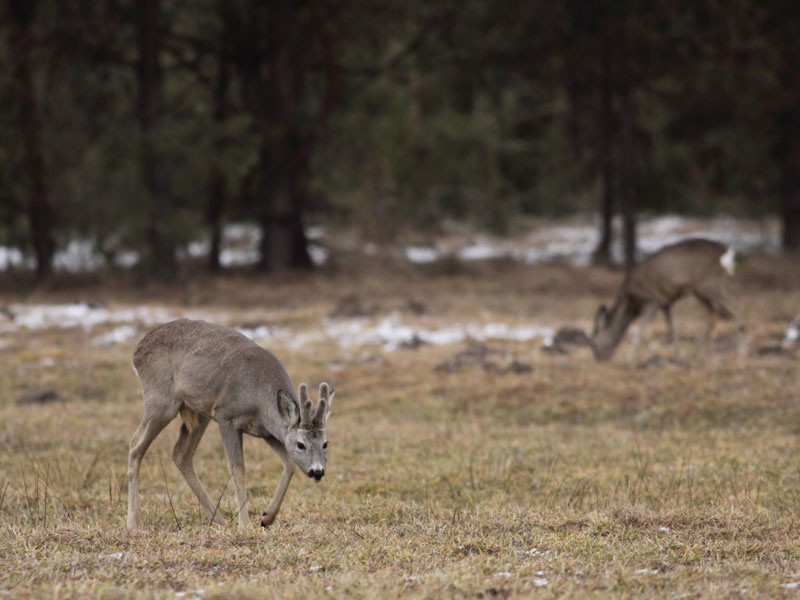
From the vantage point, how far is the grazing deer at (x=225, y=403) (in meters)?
6.52

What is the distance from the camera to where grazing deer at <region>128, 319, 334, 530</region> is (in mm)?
6520

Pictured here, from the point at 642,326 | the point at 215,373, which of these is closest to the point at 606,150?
the point at 642,326

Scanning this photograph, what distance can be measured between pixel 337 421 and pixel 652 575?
6226mm

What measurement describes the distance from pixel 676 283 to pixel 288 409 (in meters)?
9.55

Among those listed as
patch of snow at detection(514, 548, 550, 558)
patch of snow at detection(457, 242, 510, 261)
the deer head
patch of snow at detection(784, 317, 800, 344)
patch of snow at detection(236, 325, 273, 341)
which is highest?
the deer head

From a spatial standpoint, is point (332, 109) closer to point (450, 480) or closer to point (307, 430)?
point (450, 480)

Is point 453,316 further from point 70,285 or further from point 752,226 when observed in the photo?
point 752,226

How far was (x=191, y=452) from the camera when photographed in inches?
295

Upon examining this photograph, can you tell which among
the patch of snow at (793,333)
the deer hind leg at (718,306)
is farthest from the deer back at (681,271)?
the patch of snow at (793,333)

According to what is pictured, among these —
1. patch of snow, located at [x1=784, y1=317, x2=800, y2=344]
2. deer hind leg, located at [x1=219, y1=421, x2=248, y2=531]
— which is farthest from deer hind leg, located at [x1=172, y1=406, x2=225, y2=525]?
patch of snow, located at [x1=784, y1=317, x2=800, y2=344]

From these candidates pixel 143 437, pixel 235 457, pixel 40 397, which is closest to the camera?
pixel 235 457

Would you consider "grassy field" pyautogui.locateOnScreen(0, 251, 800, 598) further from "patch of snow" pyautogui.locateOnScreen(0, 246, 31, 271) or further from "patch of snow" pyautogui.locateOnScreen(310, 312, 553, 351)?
"patch of snow" pyautogui.locateOnScreen(0, 246, 31, 271)

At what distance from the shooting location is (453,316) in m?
18.5

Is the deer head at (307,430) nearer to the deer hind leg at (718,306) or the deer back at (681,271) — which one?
the deer hind leg at (718,306)
